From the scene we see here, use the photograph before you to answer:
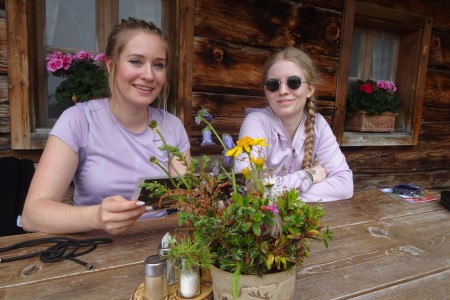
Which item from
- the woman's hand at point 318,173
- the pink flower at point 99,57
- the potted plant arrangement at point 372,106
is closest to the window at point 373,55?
the potted plant arrangement at point 372,106

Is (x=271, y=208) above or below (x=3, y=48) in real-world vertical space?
below

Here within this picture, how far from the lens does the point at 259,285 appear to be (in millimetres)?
575

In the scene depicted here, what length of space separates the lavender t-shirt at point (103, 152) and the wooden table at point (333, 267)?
1.01ft

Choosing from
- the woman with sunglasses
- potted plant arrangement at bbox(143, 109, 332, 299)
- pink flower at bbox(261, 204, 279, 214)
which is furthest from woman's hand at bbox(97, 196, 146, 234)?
the woman with sunglasses

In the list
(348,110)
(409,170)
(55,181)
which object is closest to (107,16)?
(55,181)

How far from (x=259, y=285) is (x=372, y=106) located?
2.98 m

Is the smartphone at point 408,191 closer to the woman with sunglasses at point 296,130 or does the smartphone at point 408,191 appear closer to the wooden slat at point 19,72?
the woman with sunglasses at point 296,130

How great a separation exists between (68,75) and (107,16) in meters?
0.50

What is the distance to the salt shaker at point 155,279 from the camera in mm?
670

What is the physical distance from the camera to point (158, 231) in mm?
1115

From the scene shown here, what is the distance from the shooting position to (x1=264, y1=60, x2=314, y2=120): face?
5.63 feet

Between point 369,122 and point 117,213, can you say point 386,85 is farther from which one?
point 117,213

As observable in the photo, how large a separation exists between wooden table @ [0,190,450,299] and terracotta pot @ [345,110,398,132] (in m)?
2.04

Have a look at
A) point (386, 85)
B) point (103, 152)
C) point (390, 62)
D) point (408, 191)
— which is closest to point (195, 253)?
point (103, 152)
